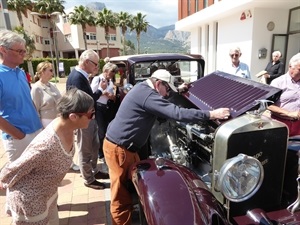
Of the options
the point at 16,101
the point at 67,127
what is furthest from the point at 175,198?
the point at 16,101

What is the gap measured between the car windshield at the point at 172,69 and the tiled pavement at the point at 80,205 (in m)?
1.99

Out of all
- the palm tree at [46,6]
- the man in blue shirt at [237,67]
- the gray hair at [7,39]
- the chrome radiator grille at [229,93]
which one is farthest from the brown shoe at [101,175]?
the palm tree at [46,6]

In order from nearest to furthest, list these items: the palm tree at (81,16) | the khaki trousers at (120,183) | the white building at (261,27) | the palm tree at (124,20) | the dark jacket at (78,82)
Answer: the khaki trousers at (120,183) < the dark jacket at (78,82) < the white building at (261,27) < the palm tree at (81,16) < the palm tree at (124,20)

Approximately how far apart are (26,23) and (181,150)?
42690 mm

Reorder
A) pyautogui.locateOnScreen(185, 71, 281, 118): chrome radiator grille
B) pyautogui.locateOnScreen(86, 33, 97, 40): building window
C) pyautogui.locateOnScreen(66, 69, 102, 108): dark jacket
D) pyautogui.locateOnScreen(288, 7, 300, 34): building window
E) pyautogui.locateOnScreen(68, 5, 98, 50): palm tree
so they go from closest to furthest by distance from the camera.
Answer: pyautogui.locateOnScreen(185, 71, 281, 118): chrome radiator grille
pyautogui.locateOnScreen(66, 69, 102, 108): dark jacket
pyautogui.locateOnScreen(288, 7, 300, 34): building window
pyautogui.locateOnScreen(68, 5, 98, 50): palm tree
pyautogui.locateOnScreen(86, 33, 97, 40): building window

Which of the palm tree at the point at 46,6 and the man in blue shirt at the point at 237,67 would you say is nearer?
the man in blue shirt at the point at 237,67

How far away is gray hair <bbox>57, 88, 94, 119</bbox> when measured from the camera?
1.69 m

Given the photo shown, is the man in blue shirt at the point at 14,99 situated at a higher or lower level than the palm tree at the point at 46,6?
lower

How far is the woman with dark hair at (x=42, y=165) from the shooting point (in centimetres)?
166

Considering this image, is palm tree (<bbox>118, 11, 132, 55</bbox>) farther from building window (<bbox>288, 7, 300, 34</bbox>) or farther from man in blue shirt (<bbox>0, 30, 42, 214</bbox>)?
man in blue shirt (<bbox>0, 30, 42, 214</bbox>)

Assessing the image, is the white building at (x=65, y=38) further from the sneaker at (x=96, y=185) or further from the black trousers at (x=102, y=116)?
the sneaker at (x=96, y=185)

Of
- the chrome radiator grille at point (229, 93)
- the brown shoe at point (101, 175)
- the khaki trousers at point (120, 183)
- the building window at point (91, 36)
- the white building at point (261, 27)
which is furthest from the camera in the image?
the building window at point (91, 36)

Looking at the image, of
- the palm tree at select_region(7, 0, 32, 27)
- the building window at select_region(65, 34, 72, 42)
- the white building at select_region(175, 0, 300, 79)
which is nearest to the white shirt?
the white building at select_region(175, 0, 300, 79)

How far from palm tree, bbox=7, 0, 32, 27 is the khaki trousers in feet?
123
